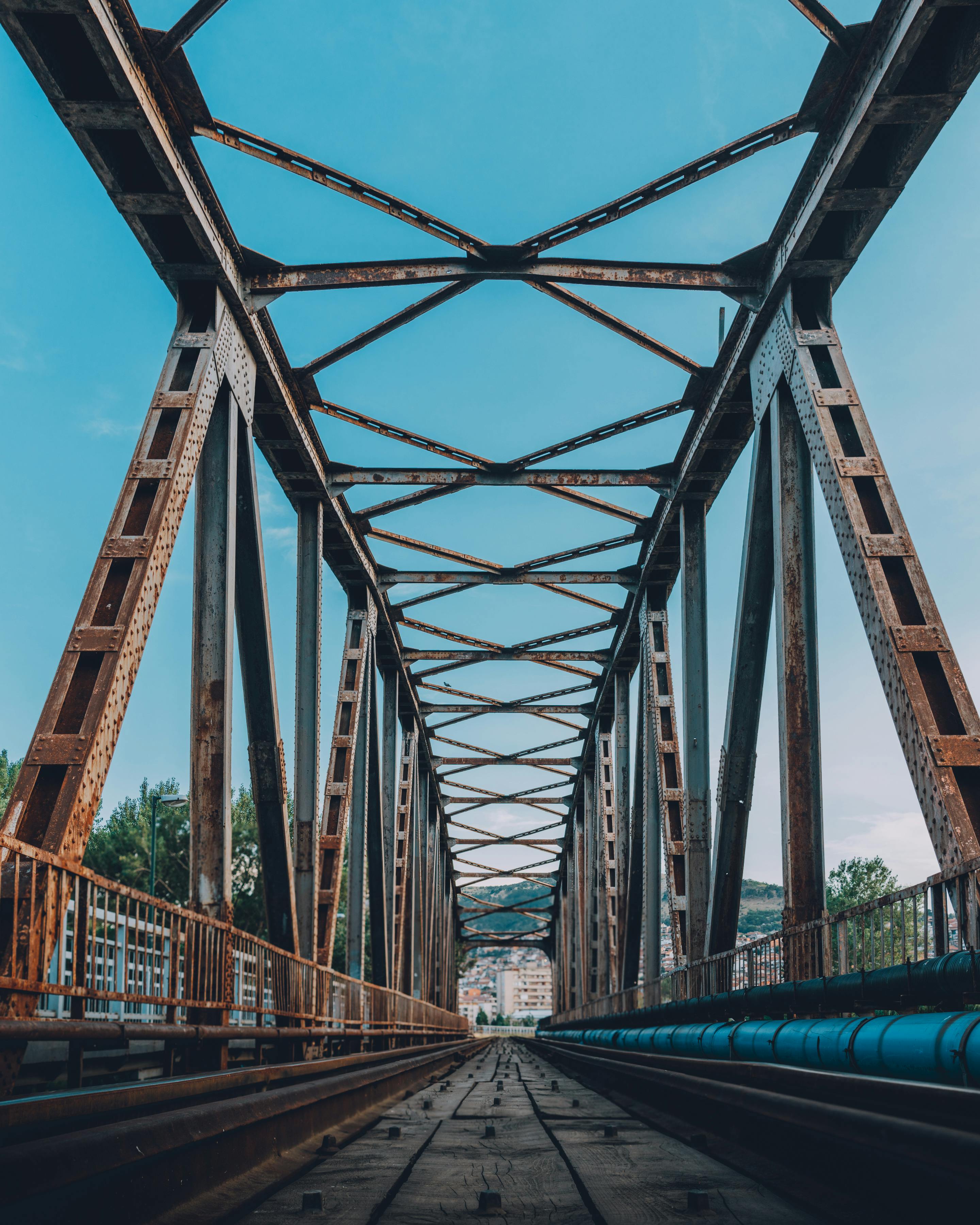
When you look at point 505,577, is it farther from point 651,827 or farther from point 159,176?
point 159,176

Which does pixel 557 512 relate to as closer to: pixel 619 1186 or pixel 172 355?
pixel 172 355

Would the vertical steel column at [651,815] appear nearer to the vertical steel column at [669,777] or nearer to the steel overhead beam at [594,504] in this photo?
the vertical steel column at [669,777]

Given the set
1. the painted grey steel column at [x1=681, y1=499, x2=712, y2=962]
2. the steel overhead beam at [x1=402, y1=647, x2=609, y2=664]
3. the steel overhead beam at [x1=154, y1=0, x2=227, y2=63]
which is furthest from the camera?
the steel overhead beam at [x1=402, y1=647, x2=609, y2=664]

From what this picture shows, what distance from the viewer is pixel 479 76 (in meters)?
7.81

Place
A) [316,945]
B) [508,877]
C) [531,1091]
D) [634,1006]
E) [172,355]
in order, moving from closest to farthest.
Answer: [531,1091] → [172,355] → [316,945] → [634,1006] → [508,877]

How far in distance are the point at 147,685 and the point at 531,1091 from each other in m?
37.9

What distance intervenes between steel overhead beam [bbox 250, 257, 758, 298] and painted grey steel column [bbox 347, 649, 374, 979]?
20.4ft

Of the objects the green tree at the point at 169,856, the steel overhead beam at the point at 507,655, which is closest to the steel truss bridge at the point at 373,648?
the steel overhead beam at the point at 507,655

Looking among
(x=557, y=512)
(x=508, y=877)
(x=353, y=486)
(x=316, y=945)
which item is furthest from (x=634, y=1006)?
(x=508, y=877)

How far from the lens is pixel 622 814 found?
19.5 metres

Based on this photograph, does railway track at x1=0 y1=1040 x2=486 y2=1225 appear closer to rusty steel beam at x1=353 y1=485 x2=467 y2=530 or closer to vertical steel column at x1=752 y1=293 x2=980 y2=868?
vertical steel column at x1=752 y1=293 x2=980 y2=868

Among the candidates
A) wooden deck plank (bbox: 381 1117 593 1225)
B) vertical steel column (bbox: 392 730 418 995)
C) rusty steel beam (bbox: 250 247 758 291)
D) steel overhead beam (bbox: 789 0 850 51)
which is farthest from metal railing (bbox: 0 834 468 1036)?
vertical steel column (bbox: 392 730 418 995)

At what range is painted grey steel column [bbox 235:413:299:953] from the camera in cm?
880

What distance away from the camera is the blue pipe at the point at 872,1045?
2354 mm
